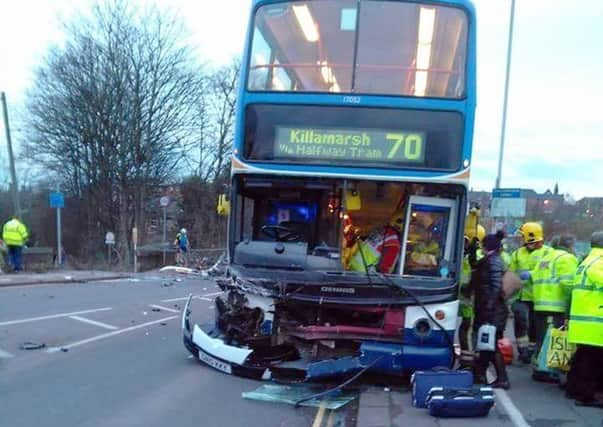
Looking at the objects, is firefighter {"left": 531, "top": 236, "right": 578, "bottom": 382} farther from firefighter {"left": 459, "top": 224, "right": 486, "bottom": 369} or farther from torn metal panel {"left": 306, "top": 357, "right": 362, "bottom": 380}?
torn metal panel {"left": 306, "top": 357, "right": 362, "bottom": 380}

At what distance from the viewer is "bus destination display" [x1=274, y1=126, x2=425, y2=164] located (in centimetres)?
695

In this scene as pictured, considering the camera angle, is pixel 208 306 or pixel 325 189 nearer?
pixel 325 189

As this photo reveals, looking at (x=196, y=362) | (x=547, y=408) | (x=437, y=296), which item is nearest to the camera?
(x=547, y=408)

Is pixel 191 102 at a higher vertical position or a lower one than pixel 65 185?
higher

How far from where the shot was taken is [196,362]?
26.0ft

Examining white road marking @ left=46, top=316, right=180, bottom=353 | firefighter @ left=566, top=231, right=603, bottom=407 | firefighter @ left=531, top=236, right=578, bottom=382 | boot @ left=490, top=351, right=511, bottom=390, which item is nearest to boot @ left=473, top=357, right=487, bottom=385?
boot @ left=490, top=351, right=511, bottom=390

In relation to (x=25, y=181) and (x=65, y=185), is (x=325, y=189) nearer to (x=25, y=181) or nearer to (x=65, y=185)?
(x=65, y=185)

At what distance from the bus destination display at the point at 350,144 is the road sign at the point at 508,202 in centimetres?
1156

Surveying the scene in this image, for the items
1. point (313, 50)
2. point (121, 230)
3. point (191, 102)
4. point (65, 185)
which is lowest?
point (121, 230)

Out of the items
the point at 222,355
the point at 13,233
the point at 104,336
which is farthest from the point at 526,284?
the point at 13,233

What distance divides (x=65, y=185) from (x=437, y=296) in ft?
109

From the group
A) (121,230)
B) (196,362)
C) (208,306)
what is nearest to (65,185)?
(121,230)

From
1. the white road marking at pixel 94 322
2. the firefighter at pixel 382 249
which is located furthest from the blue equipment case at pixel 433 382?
the white road marking at pixel 94 322

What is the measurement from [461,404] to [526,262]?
335 centimetres
